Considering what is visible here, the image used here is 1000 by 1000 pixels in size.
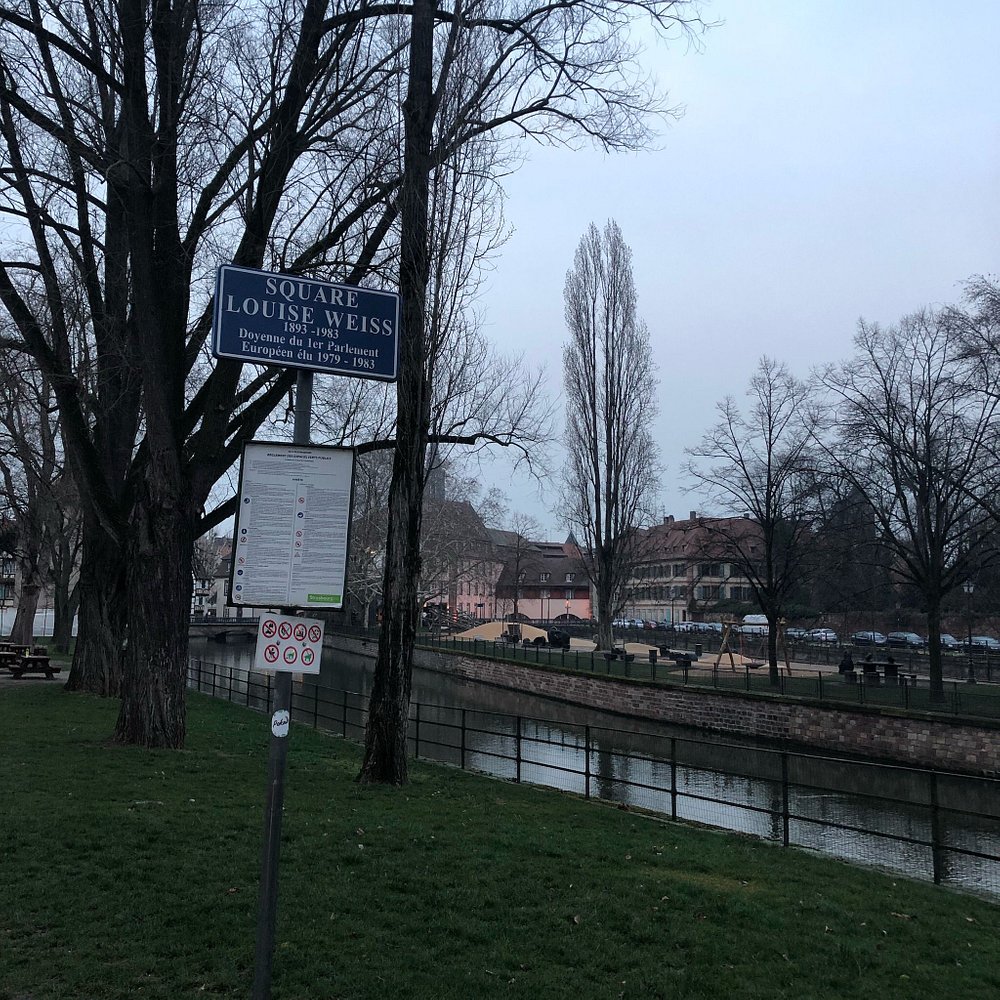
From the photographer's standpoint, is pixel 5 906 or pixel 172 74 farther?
pixel 172 74

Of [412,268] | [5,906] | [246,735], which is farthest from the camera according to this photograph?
[246,735]

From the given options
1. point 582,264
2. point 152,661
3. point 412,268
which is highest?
point 582,264

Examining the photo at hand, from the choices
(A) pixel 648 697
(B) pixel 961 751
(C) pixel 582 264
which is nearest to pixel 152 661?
(B) pixel 961 751

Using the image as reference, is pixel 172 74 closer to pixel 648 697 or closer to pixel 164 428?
pixel 164 428

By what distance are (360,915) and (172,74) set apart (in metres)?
11.0

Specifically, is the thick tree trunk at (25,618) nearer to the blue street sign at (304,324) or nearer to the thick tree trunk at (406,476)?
the thick tree trunk at (406,476)

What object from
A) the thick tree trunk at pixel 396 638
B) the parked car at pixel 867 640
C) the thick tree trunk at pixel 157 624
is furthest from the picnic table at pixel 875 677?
the parked car at pixel 867 640

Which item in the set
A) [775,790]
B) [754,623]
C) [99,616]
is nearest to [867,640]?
[754,623]

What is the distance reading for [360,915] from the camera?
18.8 ft

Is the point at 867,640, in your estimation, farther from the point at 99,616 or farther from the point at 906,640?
the point at 99,616

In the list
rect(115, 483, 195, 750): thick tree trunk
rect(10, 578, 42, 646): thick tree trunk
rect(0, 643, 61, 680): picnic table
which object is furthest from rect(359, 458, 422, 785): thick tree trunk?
rect(10, 578, 42, 646): thick tree trunk

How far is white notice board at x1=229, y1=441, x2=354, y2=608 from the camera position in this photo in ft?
13.0

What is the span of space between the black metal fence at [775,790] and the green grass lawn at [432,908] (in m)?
1.64

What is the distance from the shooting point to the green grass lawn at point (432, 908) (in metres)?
4.87
